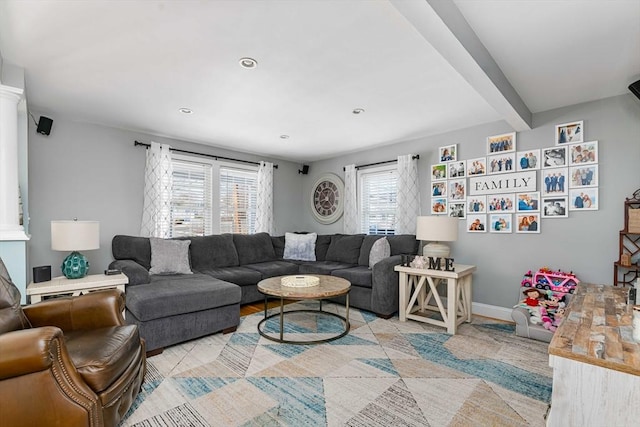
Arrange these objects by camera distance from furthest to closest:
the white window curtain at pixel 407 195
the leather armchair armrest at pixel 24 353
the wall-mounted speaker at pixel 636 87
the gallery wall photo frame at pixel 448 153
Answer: the white window curtain at pixel 407 195 < the gallery wall photo frame at pixel 448 153 < the wall-mounted speaker at pixel 636 87 < the leather armchair armrest at pixel 24 353

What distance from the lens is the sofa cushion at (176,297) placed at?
251 centimetres

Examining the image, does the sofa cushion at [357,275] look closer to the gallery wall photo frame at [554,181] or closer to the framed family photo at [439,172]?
the framed family photo at [439,172]

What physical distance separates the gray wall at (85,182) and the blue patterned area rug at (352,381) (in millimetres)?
2013

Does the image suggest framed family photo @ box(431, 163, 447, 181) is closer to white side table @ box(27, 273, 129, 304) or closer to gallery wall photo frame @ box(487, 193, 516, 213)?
gallery wall photo frame @ box(487, 193, 516, 213)

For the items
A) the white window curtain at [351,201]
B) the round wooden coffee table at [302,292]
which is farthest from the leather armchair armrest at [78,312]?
the white window curtain at [351,201]

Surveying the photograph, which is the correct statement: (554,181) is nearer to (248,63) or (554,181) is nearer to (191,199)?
(248,63)

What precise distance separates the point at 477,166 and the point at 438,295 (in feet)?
5.31

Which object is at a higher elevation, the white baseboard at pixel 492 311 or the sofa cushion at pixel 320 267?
the sofa cushion at pixel 320 267

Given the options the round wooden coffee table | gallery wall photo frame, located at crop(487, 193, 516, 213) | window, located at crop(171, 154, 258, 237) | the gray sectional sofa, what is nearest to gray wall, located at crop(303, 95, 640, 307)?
gallery wall photo frame, located at crop(487, 193, 516, 213)

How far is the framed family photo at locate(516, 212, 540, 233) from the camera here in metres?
3.25

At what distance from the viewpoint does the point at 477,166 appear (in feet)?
12.0

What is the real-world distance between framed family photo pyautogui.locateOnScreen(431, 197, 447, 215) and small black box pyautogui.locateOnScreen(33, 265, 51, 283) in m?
4.17

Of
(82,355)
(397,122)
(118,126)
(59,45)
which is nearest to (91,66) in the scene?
(59,45)

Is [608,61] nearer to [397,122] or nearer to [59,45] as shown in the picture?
[397,122]
